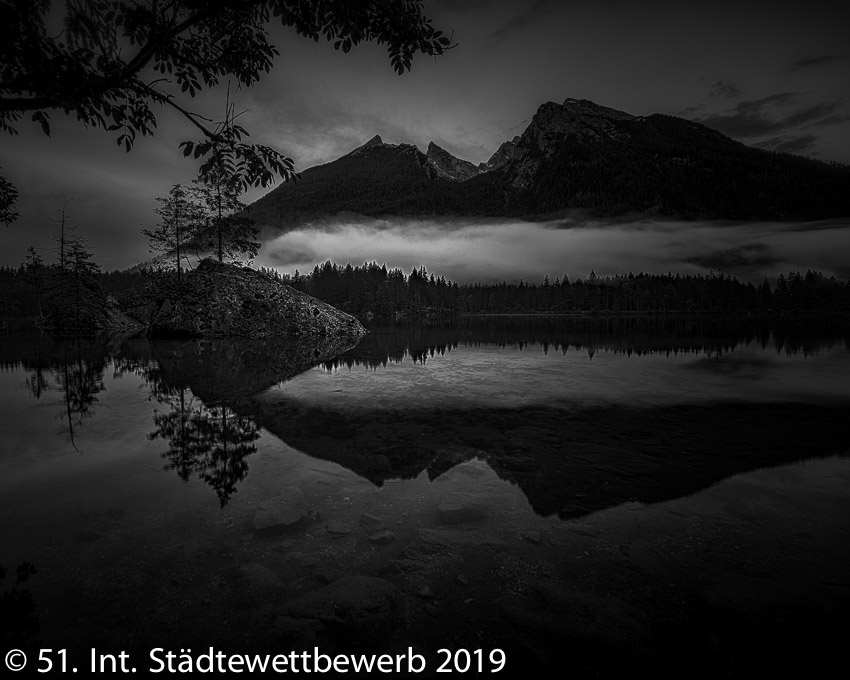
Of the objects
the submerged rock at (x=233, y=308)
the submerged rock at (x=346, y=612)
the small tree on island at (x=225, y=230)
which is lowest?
the submerged rock at (x=346, y=612)

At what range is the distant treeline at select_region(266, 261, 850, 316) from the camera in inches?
4299

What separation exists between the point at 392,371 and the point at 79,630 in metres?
11.8

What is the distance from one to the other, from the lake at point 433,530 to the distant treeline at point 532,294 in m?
95.7

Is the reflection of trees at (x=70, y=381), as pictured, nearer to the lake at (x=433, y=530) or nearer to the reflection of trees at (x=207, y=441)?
the lake at (x=433, y=530)

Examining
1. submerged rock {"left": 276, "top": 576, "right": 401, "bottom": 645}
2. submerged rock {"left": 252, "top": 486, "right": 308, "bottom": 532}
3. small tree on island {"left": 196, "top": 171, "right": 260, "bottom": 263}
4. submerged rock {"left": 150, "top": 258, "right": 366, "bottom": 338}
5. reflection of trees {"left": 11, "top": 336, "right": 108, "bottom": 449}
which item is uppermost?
small tree on island {"left": 196, "top": 171, "right": 260, "bottom": 263}

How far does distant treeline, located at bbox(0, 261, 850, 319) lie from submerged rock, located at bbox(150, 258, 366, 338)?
7026cm

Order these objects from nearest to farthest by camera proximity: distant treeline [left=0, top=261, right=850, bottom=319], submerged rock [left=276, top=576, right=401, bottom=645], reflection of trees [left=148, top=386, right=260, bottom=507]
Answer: submerged rock [left=276, top=576, right=401, bottom=645], reflection of trees [left=148, top=386, right=260, bottom=507], distant treeline [left=0, top=261, right=850, bottom=319]

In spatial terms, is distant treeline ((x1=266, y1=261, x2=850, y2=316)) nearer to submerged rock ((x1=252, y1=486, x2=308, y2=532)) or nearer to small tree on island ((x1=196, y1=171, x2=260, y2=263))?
small tree on island ((x1=196, y1=171, x2=260, y2=263))

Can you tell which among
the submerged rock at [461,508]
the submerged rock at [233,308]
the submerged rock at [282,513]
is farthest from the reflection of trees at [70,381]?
the submerged rock at [233,308]

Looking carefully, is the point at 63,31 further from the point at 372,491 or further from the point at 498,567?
the point at 498,567

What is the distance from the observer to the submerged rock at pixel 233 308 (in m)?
27.1

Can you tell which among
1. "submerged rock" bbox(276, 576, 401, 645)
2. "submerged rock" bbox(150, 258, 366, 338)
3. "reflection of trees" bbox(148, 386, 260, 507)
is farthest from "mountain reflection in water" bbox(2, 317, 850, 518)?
"submerged rock" bbox(150, 258, 366, 338)

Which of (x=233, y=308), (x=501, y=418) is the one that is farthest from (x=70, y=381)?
(x=233, y=308)

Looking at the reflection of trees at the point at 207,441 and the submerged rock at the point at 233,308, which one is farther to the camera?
the submerged rock at the point at 233,308
